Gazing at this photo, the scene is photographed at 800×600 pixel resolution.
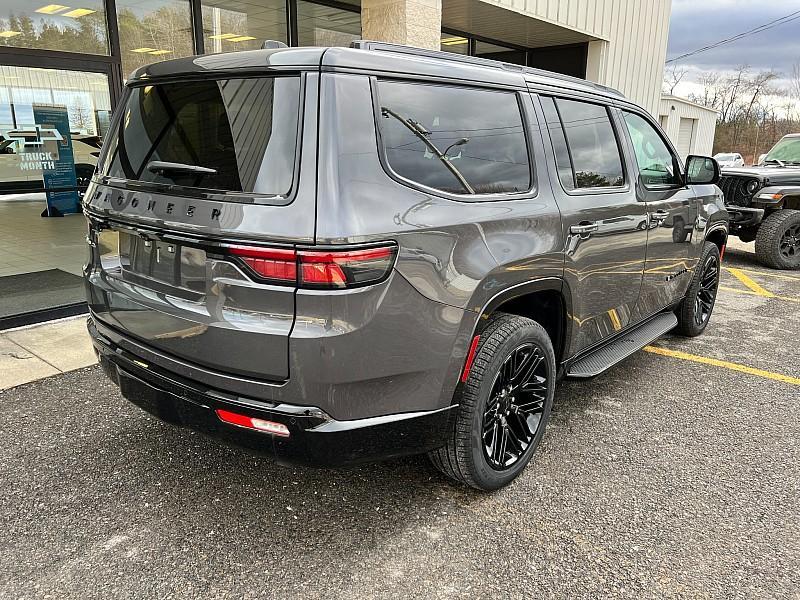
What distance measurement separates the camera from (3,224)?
6.76m

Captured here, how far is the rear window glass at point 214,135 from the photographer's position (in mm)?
2166

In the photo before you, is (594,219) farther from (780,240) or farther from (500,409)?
(780,240)

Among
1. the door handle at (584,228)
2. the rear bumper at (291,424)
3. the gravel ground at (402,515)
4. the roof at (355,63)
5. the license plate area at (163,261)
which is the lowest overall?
the gravel ground at (402,515)

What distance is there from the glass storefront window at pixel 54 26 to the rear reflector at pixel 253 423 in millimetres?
5494

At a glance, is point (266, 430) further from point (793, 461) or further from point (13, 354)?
point (13, 354)

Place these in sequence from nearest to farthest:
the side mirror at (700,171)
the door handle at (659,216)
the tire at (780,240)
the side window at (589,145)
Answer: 1. the side window at (589,145)
2. the door handle at (659,216)
3. the side mirror at (700,171)
4. the tire at (780,240)

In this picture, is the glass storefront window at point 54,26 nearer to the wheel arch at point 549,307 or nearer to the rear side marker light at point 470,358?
the wheel arch at point 549,307

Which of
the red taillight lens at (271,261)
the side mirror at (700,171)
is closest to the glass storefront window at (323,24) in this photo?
the side mirror at (700,171)

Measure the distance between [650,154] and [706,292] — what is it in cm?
187

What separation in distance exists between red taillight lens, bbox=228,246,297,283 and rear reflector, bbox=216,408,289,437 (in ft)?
1.72

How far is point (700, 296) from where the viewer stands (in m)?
5.43

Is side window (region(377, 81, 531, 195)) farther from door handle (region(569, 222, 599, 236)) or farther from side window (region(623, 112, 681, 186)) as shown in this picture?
side window (region(623, 112, 681, 186))

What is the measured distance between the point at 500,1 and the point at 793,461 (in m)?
7.10

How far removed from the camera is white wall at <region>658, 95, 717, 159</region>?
26859 millimetres
